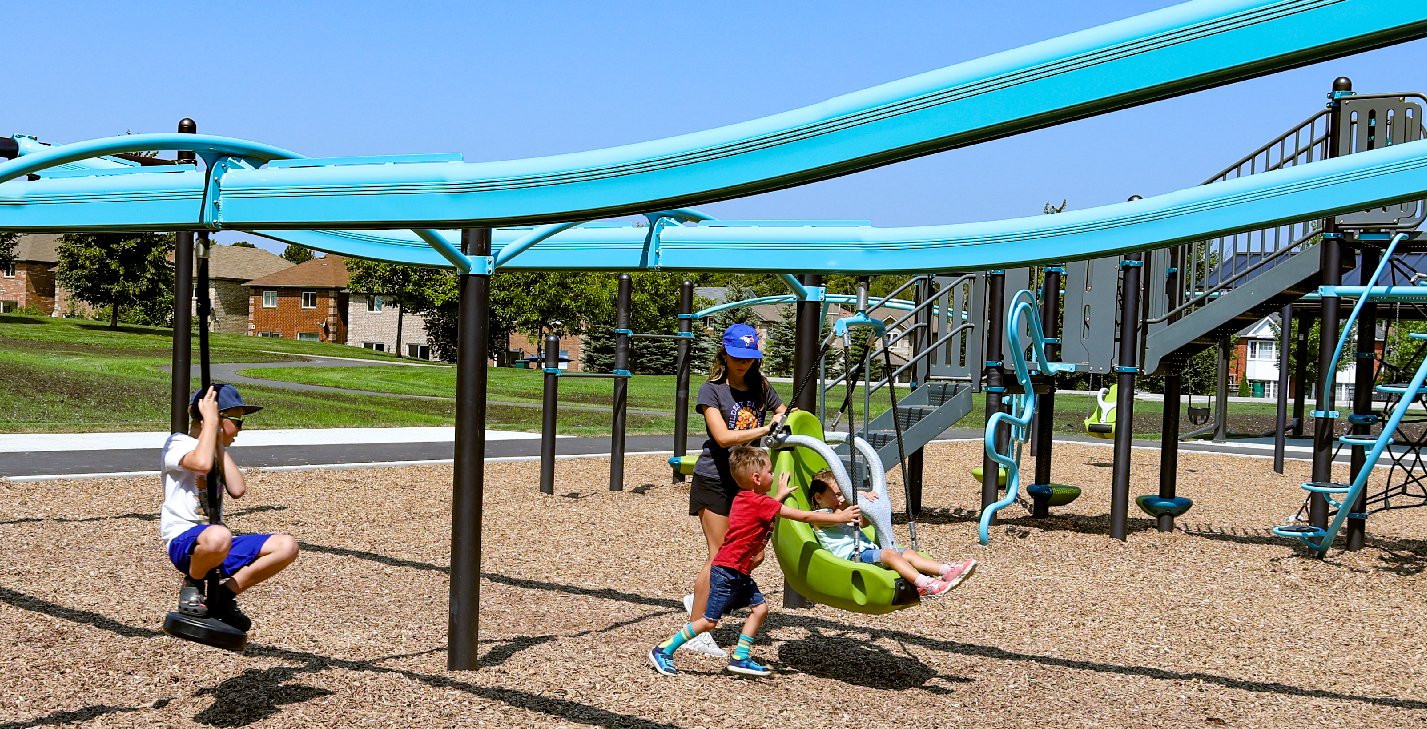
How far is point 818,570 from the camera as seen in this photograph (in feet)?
19.6

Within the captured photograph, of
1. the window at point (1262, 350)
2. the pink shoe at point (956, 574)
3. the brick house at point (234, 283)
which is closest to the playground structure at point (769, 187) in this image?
the pink shoe at point (956, 574)

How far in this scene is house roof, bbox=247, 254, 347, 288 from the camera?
82625mm

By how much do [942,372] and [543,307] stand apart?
49474mm

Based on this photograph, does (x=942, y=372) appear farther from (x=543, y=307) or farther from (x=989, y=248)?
(x=543, y=307)

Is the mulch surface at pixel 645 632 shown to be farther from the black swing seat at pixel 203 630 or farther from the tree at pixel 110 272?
the tree at pixel 110 272

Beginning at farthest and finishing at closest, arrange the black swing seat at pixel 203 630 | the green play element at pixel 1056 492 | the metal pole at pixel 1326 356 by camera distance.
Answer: the green play element at pixel 1056 492 < the metal pole at pixel 1326 356 < the black swing seat at pixel 203 630

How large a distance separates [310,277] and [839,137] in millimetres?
84411

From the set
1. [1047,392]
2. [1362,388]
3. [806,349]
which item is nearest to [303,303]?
[1047,392]

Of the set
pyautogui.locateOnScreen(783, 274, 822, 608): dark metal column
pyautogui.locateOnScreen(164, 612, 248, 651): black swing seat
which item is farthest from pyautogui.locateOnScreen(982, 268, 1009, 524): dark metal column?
pyautogui.locateOnScreen(164, 612, 248, 651): black swing seat

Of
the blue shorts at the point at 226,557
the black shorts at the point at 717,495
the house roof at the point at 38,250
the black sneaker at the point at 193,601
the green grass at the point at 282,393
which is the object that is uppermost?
the house roof at the point at 38,250

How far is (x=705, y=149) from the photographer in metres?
4.10

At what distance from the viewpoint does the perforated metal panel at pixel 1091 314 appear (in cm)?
1219

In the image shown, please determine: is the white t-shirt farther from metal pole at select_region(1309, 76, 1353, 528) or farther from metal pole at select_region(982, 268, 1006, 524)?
metal pole at select_region(1309, 76, 1353, 528)

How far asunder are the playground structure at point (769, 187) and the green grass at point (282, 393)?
16248mm
